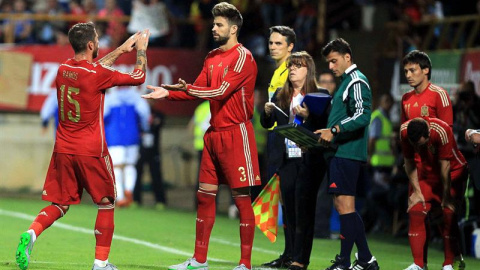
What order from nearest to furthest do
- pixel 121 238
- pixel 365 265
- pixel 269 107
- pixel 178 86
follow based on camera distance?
1. pixel 178 86
2. pixel 365 265
3. pixel 269 107
4. pixel 121 238

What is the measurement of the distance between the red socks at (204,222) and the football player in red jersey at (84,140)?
2.52ft

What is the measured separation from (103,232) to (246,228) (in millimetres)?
1238

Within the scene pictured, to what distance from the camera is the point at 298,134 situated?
31.4ft

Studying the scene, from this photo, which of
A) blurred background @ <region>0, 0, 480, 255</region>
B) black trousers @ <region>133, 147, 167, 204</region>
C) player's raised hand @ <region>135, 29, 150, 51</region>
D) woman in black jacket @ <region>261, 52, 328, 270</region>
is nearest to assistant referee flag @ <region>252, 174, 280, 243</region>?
woman in black jacket @ <region>261, 52, 328, 270</region>

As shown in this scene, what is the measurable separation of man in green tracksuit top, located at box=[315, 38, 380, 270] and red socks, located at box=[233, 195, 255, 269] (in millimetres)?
801

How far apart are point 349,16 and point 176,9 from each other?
3.76 m

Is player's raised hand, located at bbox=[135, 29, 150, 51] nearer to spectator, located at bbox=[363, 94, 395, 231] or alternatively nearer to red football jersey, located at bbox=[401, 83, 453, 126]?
red football jersey, located at bbox=[401, 83, 453, 126]

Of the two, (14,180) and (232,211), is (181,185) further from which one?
(232,211)

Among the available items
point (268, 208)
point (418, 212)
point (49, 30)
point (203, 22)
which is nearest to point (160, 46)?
point (203, 22)

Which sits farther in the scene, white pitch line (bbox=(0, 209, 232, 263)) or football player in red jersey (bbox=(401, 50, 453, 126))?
white pitch line (bbox=(0, 209, 232, 263))

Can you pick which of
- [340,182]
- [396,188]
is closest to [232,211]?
[396,188]

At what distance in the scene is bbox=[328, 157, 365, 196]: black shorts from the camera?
384 inches

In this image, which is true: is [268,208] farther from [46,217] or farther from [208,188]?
[46,217]

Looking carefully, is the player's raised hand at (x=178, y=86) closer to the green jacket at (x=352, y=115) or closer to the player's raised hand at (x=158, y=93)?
the player's raised hand at (x=158, y=93)
